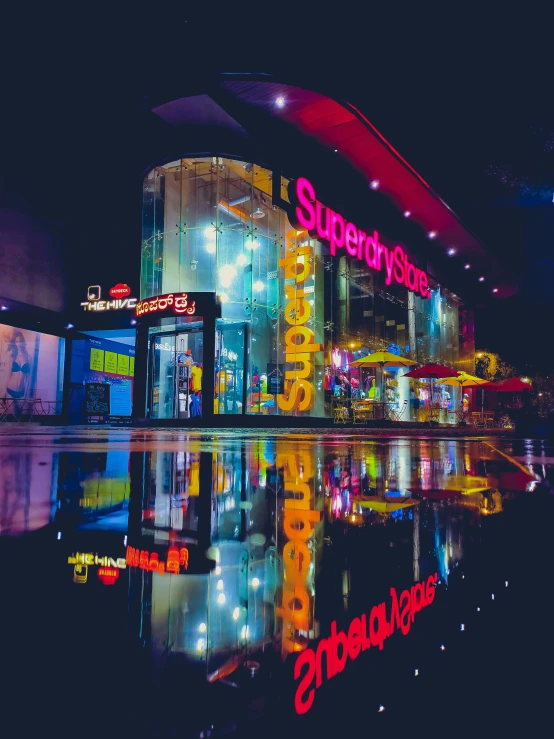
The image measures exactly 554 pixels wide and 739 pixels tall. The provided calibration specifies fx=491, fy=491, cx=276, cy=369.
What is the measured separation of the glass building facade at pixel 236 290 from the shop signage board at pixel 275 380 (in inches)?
1.5

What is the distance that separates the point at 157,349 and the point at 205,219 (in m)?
5.14

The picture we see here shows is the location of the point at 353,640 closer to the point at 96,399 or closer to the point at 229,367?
the point at 229,367

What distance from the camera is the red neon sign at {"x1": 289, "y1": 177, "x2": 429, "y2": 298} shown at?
52.0 feet

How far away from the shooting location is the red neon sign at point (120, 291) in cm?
1930

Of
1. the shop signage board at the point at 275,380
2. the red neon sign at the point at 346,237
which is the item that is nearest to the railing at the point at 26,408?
the shop signage board at the point at 275,380

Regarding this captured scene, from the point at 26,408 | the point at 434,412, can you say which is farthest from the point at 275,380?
the point at 434,412

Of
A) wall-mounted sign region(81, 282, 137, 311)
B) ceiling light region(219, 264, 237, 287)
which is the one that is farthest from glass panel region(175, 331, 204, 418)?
wall-mounted sign region(81, 282, 137, 311)

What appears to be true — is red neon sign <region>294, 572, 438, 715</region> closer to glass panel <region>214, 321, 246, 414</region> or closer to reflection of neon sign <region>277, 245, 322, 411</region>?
glass panel <region>214, 321, 246, 414</region>

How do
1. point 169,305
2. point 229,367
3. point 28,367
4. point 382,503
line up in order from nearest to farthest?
point 382,503, point 169,305, point 229,367, point 28,367

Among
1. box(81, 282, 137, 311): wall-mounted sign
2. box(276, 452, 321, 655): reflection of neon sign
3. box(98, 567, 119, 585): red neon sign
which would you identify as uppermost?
box(81, 282, 137, 311): wall-mounted sign

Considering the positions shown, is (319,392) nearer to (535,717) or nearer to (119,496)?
(119,496)

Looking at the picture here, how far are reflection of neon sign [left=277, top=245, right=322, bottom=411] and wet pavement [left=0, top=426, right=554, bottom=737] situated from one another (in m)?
15.7

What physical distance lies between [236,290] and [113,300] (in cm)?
570

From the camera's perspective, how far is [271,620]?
1.01 meters
